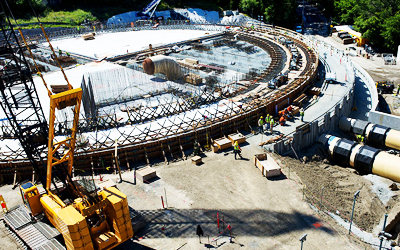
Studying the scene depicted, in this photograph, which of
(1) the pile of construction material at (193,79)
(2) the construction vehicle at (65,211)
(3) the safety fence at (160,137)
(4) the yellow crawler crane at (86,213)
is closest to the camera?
(4) the yellow crawler crane at (86,213)

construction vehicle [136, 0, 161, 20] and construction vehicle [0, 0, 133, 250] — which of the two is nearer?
construction vehicle [0, 0, 133, 250]

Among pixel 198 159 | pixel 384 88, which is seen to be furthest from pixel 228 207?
pixel 384 88

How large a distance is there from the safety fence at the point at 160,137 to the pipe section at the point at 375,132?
22.9ft

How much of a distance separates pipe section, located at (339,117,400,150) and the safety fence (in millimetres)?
6995

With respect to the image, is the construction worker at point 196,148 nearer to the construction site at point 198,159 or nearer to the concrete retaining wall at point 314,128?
the construction site at point 198,159

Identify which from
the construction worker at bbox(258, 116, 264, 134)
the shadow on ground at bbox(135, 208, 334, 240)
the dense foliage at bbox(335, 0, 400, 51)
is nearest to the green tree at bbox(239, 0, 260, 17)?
the dense foliage at bbox(335, 0, 400, 51)

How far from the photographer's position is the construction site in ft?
66.2

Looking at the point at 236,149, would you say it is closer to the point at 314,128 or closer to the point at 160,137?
the point at 160,137

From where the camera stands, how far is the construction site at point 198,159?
66.2ft

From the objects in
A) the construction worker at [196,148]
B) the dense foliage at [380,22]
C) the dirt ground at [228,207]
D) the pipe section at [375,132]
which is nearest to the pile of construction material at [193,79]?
the construction worker at [196,148]

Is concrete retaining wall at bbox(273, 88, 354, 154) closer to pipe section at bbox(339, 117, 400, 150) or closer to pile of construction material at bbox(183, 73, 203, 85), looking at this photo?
pipe section at bbox(339, 117, 400, 150)

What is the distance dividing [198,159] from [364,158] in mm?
14104

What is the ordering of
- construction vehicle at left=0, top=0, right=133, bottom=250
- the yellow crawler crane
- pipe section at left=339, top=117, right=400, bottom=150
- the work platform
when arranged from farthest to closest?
pipe section at left=339, top=117, right=400, bottom=150
the work platform
construction vehicle at left=0, top=0, right=133, bottom=250
the yellow crawler crane

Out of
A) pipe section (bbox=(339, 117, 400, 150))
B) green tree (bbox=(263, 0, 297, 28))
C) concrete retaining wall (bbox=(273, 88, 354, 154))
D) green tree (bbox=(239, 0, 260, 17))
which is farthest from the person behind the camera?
green tree (bbox=(239, 0, 260, 17))
